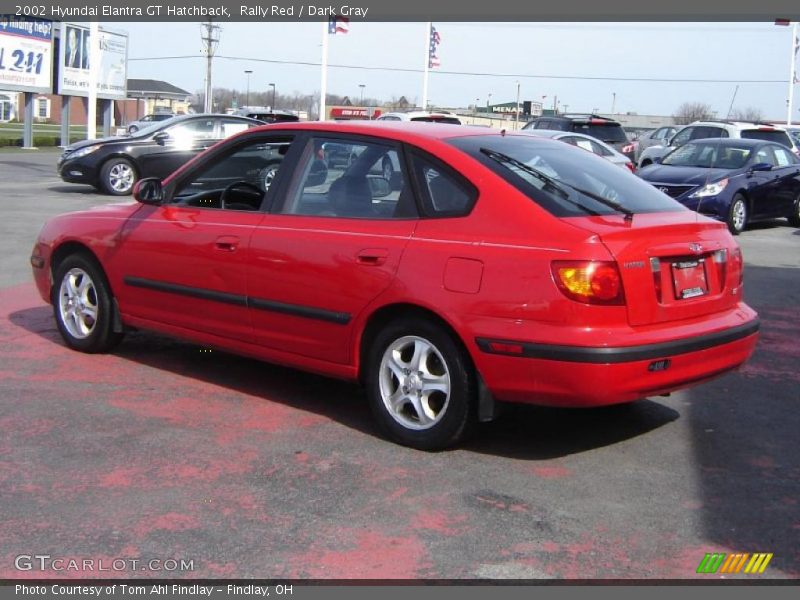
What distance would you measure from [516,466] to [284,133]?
242 cm

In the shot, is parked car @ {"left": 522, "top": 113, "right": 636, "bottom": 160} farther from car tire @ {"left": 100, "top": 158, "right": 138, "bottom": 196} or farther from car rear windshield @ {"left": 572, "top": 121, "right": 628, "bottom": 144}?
car tire @ {"left": 100, "top": 158, "right": 138, "bottom": 196}

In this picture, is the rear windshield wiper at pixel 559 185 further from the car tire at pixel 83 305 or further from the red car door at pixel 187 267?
the car tire at pixel 83 305

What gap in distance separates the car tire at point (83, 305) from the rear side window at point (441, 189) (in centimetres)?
257

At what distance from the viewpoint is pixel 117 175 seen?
60.0ft

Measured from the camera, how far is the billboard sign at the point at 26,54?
33719 mm

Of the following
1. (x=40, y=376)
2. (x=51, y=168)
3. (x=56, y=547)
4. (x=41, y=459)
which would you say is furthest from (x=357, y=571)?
(x=51, y=168)

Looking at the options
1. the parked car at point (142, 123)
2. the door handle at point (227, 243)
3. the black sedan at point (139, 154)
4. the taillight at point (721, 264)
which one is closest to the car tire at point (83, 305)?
the door handle at point (227, 243)

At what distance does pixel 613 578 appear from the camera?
3605 millimetres

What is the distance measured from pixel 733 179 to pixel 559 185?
1070cm

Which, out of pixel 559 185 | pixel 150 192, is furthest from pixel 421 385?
pixel 150 192

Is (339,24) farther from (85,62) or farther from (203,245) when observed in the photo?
(203,245)

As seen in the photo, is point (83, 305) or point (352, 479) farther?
point (83, 305)

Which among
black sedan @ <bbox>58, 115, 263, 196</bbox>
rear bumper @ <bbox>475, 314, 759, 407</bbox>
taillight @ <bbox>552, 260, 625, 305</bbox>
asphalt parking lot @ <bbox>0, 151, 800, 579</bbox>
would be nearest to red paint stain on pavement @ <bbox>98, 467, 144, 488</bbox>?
asphalt parking lot @ <bbox>0, 151, 800, 579</bbox>

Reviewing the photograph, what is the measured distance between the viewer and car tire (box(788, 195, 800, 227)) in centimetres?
1642
